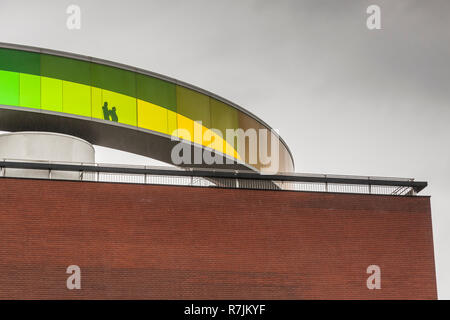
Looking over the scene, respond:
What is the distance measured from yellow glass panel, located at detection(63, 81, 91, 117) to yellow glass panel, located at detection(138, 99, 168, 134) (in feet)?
5.32

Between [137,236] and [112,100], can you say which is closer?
[137,236]

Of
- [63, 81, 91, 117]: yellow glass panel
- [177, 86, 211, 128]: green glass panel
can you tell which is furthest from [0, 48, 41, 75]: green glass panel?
[177, 86, 211, 128]: green glass panel

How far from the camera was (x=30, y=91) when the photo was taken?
81.0 feet

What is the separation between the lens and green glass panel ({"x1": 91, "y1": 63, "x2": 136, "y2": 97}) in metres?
25.5

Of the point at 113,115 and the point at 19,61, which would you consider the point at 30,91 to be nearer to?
the point at 19,61

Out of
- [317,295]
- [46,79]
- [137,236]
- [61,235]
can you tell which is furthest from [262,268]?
[46,79]

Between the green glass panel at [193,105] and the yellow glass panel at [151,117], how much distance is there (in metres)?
0.67

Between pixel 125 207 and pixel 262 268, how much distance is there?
3996mm

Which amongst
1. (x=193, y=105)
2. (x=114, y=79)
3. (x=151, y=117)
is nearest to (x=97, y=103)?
(x=114, y=79)

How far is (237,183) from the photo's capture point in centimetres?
2408

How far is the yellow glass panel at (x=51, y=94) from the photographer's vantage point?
81.1ft

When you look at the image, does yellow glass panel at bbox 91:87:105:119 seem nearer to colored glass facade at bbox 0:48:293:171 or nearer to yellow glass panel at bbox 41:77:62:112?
colored glass facade at bbox 0:48:293:171

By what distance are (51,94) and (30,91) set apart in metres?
0.59
